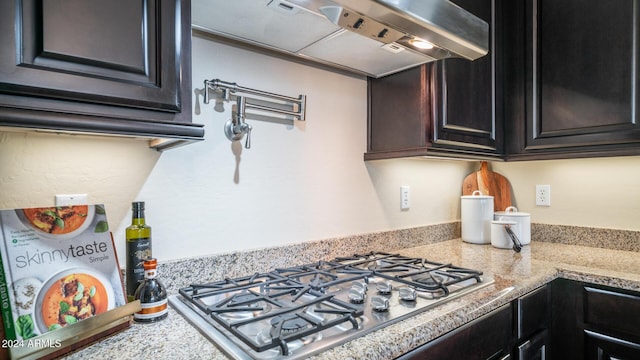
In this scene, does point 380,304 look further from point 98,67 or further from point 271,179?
point 98,67

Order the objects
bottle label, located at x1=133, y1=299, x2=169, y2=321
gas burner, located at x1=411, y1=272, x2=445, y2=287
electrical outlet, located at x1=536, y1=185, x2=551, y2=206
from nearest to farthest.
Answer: bottle label, located at x1=133, y1=299, x2=169, y2=321, gas burner, located at x1=411, y1=272, x2=445, y2=287, electrical outlet, located at x1=536, y1=185, x2=551, y2=206

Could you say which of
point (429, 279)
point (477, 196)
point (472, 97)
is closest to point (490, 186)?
point (477, 196)

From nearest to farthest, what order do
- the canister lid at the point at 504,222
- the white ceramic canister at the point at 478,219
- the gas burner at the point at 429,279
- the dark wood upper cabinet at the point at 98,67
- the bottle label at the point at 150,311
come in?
the dark wood upper cabinet at the point at 98,67 < the bottle label at the point at 150,311 < the gas burner at the point at 429,279 < the canister lid at the point at 504,222 < the white ceramic canister at the point at 478,219

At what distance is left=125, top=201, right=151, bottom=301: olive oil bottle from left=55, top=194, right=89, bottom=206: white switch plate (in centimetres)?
14

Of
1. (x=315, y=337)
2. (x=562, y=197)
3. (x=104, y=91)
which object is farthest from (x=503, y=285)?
(x=104, y=91)

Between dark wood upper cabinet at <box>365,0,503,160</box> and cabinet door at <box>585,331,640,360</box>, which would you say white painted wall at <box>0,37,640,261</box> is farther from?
cabinet door at <box>585,331,640,360</box>

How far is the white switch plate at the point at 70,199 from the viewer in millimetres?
883

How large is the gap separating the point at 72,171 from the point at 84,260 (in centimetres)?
28

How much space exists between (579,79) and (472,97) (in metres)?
0.46

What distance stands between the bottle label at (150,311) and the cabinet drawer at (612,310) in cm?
145

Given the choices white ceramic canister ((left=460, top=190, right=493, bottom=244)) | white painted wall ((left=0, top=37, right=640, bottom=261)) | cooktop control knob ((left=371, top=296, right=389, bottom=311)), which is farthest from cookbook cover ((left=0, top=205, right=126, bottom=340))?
white ceramic canister ((left=460, top=190, right=493, bottom=244))

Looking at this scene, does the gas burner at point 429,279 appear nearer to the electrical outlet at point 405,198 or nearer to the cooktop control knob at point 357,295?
the cooktop control knob at point 357,295

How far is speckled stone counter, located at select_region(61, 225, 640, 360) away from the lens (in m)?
0.70

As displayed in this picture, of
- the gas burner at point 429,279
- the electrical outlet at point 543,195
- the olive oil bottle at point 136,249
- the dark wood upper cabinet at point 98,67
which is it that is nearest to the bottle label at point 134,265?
the olive oil bottle at point 136,249
